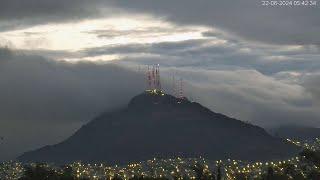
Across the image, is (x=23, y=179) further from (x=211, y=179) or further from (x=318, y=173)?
(x=318, y=173)

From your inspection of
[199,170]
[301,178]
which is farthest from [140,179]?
[301,178]

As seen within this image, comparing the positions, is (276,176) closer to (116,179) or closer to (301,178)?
(301,178)

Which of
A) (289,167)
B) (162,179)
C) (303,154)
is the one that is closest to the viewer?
(162,179)

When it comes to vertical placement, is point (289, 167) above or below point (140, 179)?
below

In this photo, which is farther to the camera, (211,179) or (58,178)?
(211,179)

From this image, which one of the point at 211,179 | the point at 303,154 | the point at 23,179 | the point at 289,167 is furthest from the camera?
the point at 289,167

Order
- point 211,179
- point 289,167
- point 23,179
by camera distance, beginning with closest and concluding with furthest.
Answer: point 23,179 < point 211,179 < point 289,167

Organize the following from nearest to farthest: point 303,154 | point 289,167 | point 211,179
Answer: point 211,179 < point 303,154 < point 289,167

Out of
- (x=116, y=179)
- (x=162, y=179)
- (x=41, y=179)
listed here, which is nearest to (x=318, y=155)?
(x=162, y=179)

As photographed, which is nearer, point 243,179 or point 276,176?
point 276,176
